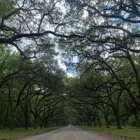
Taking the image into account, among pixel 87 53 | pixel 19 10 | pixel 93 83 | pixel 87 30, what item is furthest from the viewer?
pixel 93 83

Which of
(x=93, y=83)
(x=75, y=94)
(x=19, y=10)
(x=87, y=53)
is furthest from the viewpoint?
(x=75, y=94)

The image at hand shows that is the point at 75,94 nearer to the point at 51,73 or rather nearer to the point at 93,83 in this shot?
the point at 93,83

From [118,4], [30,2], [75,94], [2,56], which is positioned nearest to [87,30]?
[118,4]

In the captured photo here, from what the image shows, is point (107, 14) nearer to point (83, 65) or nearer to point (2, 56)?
point (83, 65)

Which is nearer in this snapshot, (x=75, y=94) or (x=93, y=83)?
(x=93, y=83)

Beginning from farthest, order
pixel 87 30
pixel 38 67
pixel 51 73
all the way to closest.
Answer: pixel 51 73 → pixel 38 67 → pixel 87 30

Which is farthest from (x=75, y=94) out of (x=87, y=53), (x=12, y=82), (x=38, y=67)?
(x=87, y=53)

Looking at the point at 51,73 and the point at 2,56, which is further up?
the point at 2,56

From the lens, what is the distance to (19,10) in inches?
591

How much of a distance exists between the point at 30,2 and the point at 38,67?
12.9 m

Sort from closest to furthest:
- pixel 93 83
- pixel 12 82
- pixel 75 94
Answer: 1. pixel 12 82
2. pixel 93 83
3. pixel 75 94

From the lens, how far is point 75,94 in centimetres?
4094

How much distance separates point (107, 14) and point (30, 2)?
18.3 ft

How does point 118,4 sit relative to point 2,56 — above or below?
below
